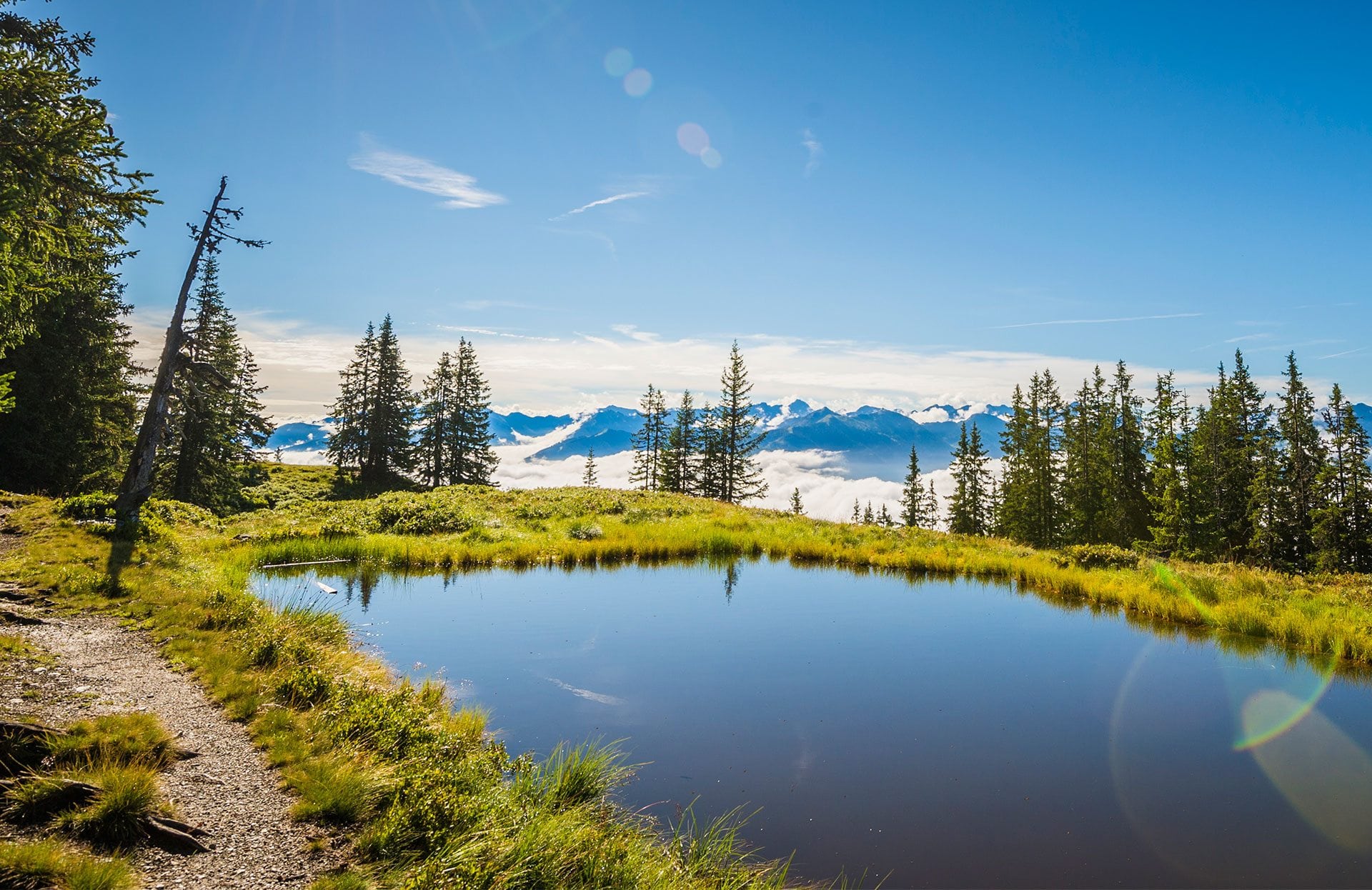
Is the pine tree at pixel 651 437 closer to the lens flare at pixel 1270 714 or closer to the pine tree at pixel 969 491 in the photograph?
the pine tree at pixel 969 491

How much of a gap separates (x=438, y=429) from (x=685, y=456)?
2558 centimetres

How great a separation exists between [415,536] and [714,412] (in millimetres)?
46667

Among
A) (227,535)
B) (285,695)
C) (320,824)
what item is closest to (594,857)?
(320,824)

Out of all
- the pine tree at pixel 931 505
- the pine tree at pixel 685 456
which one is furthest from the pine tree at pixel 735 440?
the pine tree at pixel 931 505

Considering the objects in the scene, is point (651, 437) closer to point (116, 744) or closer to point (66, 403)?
point (66, 403)

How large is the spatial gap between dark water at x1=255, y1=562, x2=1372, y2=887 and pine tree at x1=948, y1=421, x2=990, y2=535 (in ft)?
184

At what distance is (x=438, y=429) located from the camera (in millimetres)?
64250

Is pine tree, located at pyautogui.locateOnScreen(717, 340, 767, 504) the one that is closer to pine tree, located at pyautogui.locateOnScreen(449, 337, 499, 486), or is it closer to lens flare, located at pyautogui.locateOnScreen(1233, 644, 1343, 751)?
pine tree, located at pyautogui.locateOnScreen(449, 337, 499, 486)

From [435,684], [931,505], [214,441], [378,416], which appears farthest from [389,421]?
[931,505]

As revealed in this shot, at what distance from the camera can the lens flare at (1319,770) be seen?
7094 mm

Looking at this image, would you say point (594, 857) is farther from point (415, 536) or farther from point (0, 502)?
point (0, 502)

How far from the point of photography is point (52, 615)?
10406mm

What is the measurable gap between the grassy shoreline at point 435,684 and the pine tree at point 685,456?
38300 mm

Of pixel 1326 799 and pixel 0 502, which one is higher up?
pixel 0 502
